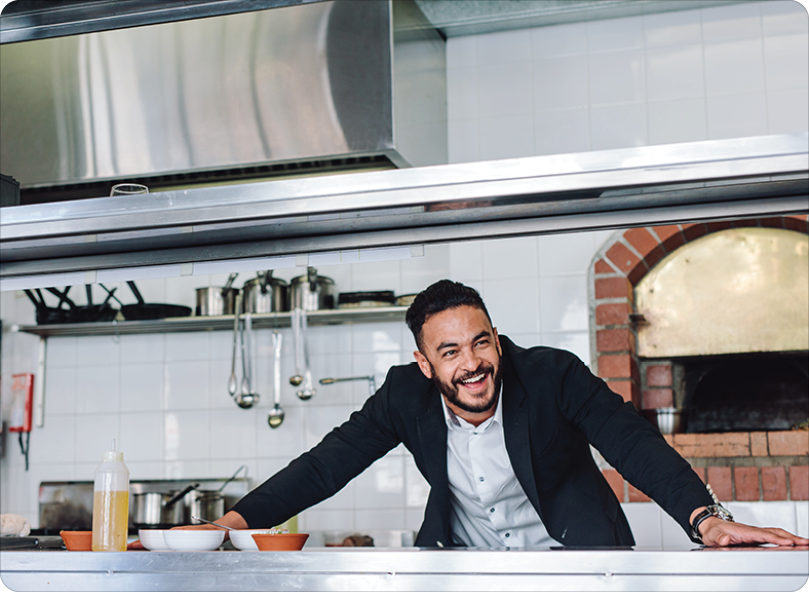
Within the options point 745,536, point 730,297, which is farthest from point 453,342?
point 730,297

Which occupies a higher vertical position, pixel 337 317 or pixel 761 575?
pixel 337 317

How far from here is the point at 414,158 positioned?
3.22 meters

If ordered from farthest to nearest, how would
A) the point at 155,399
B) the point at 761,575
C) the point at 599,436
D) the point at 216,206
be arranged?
1. the point at 155,399
2. the point at 599,436
3. the point at 216,206
4. the point at 761,575

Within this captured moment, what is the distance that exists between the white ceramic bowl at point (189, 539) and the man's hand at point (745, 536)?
857mm

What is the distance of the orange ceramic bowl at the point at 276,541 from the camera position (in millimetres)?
1486

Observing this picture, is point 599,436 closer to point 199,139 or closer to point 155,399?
point 199,139

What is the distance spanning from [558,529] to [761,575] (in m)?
0.92

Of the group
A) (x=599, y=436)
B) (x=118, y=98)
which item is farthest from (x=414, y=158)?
(x=599, y=436)

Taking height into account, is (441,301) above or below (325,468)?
above

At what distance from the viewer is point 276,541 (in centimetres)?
149

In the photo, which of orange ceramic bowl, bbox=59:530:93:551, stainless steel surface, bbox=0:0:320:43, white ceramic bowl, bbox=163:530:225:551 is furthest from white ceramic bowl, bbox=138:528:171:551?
stainless steel surface, bbox=0:0:320:43

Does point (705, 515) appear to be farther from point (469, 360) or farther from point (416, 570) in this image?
point (469, 360)

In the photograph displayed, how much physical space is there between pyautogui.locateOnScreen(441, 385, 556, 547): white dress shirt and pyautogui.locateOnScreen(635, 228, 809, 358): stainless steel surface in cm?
166

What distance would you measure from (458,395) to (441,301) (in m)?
0.23
